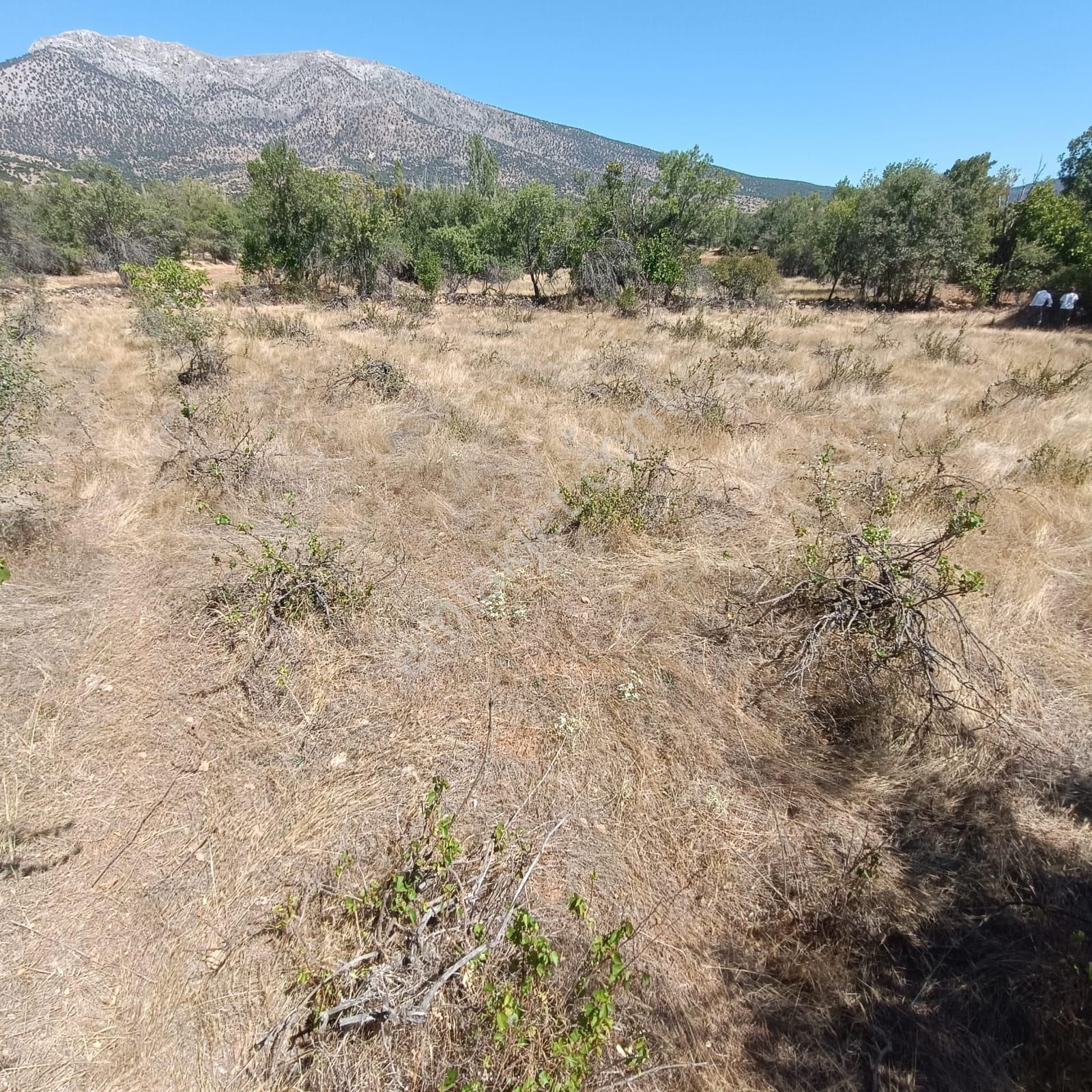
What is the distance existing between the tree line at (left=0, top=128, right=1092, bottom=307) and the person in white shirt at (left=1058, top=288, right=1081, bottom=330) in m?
0.90

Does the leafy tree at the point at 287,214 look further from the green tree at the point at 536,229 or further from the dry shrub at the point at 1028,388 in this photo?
the dry shrub at the point at 1028,388

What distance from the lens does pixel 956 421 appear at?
7133mm

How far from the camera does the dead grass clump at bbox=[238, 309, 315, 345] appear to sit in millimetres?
10633

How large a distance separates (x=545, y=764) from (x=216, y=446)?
5569 mm

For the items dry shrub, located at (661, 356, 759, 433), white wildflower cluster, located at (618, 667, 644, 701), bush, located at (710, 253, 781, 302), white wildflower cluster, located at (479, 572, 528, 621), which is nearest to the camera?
white wildflower cluster, located at (618, 667, 644, 701)

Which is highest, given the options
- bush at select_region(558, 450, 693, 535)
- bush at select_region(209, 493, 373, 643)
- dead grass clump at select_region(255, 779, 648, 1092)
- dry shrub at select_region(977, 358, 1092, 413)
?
dry shrub at select_region(977, 358, 1092, 413)

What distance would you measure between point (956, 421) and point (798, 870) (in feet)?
23.9

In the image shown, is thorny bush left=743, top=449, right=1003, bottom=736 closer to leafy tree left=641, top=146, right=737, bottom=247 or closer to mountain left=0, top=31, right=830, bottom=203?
leafy tree left=641, top=146, right=737, bottom=247

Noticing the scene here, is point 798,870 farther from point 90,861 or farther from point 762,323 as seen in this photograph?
point 762,323

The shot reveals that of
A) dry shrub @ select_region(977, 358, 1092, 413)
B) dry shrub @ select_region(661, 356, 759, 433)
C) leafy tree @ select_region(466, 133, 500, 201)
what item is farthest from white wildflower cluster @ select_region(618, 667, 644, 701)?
leafy tree @ select_region(466, 133, 500, 201)

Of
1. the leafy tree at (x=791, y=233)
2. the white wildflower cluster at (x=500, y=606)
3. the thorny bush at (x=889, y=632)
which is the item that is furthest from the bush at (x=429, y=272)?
the leafy tree at (x=791, y=233)

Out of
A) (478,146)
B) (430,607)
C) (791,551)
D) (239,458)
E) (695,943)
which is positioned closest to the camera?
(695,943)


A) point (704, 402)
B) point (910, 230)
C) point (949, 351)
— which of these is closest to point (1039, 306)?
point (910, 230)

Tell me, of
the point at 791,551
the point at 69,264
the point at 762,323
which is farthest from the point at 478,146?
the point at 791,551
